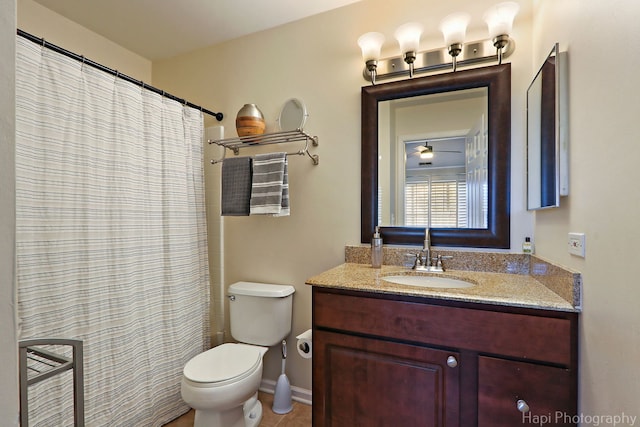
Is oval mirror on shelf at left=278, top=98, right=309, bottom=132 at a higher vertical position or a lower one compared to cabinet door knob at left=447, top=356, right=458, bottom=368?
higher

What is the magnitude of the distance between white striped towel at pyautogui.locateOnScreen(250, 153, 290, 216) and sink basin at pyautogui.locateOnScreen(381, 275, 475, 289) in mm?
746

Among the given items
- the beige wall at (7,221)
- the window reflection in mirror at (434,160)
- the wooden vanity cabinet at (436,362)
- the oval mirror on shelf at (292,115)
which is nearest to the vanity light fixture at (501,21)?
the window reflection in mirror at (434,160)

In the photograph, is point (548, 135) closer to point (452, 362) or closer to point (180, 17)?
point (452, 362)

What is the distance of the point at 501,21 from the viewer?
1404 millimetres

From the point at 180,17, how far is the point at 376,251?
1.92 metres

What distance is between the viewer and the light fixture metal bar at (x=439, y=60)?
152cm

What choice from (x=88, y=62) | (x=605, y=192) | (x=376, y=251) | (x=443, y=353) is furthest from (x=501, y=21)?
(x=88, y=62)

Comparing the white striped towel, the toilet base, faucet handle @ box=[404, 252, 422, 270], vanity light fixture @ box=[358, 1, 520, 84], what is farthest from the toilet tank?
vanity light fixture @ box=[358, 1, 520, 84]

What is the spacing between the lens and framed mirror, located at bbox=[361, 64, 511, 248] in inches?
59.6

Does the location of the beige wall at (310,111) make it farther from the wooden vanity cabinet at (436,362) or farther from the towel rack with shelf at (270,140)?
the wooden vanity cabinet at (436,362)

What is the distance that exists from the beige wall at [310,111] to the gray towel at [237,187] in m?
0.20

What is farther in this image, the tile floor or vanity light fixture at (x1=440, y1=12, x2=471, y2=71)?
the tile floor

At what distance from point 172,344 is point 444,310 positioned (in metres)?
1.61

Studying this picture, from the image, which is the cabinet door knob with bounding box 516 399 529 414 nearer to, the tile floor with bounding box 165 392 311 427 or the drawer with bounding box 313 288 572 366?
the drawer with bounding box 313 288 572 366
